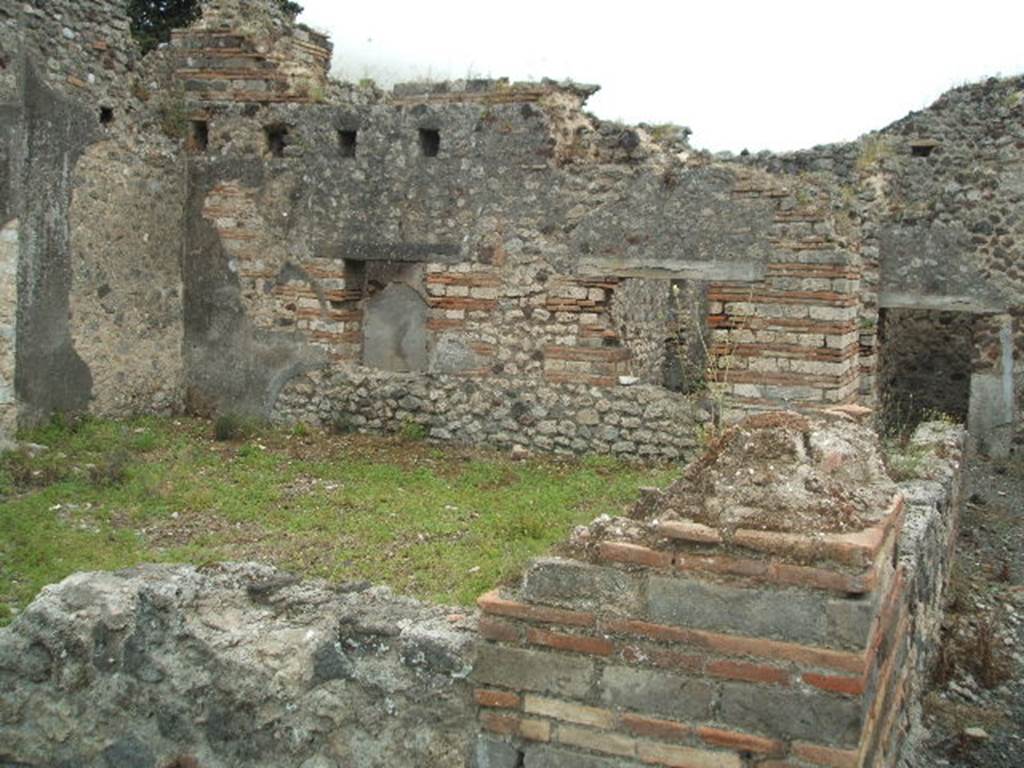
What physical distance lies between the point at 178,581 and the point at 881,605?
7.45 ft

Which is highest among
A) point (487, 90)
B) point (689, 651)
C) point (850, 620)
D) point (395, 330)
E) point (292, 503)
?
point (487, 90)

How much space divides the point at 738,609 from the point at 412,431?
765cm

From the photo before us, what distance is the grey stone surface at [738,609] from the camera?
2.74 meters

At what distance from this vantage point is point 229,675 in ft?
11.2

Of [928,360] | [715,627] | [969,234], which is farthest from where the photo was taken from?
[928,360]

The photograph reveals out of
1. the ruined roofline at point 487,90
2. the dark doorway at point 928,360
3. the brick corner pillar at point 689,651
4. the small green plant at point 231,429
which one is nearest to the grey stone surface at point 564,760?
the brick corner pillar at point 689,651

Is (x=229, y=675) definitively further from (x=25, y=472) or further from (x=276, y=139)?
(x=276, y=139)

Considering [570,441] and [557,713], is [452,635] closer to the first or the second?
[557,713]

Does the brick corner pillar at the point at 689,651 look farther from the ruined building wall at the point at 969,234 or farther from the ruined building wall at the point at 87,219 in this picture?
the ruined building wall at the point at 969,234

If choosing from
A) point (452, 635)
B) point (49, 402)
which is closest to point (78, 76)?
point (49, 402)

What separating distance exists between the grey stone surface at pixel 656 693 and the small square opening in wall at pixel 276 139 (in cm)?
882

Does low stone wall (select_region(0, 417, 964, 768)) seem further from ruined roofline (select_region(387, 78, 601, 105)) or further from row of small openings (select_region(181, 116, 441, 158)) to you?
row of small openings (select_region(181, 116, 441, 158))

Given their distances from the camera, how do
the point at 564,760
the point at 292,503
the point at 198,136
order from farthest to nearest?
1. the point at 198,136
2. the point at 292,503
3. the point at 564,760

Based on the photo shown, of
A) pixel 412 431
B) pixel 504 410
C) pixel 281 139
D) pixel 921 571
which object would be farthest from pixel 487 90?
pixel 921 571
